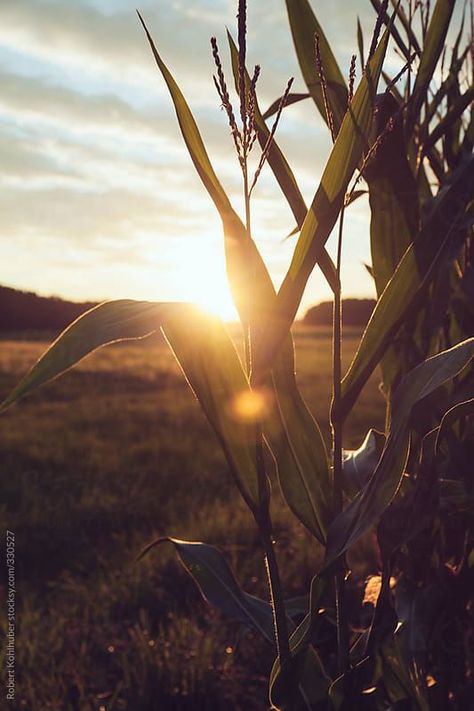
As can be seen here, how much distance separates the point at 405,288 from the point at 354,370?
11cm

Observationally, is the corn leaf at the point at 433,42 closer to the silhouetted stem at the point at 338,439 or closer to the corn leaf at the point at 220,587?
the silhouetted stem at the point at 338,439

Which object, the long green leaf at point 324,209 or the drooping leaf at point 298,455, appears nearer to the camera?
the long green leaf at point 324,209

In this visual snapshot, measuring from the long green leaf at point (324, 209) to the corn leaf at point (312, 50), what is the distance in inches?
7.4

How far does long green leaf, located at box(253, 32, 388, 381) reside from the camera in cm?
65

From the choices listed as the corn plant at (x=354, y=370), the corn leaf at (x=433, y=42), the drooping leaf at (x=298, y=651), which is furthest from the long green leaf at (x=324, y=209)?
the drooping leaf at (x=298, y=651)

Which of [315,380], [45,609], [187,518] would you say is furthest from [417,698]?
[315,380]

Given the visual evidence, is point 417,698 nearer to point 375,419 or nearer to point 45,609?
point 45,609

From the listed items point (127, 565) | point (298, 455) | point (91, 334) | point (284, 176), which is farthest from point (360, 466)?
point (127, 565)

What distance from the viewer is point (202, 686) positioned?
1471mm

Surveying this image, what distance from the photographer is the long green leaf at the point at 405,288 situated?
0.71 m

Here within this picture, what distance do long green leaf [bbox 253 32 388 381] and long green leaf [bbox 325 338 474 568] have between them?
14 centimetres

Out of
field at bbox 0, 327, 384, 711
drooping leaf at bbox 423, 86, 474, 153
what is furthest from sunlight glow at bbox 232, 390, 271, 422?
drooping leaf at bbox 423, 86, 474, 153

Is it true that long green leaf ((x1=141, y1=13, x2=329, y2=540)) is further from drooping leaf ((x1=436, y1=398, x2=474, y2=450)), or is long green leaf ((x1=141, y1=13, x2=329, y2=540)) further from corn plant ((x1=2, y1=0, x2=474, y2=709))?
drooping leaf ((x1=436, y1=398, x2=474, y2=450))

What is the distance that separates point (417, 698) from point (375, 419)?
15.1ft
